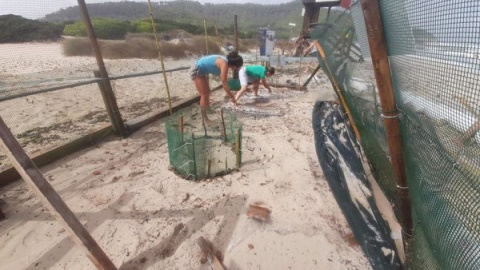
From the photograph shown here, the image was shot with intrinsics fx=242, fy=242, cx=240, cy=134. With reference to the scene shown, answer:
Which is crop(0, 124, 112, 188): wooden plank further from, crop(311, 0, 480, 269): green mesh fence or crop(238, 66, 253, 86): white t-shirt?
crop(311, 0, 480, 269): green mesh fence

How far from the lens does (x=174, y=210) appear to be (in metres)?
2.62

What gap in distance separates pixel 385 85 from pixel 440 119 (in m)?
0.39

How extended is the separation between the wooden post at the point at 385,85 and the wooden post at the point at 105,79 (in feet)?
11.7

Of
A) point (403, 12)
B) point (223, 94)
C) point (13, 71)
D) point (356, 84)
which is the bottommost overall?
point (223, 94)

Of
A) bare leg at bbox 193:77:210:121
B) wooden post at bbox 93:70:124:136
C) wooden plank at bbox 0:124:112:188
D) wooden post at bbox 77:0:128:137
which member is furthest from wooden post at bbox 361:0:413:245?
wooden plank at bbox 0:124:112:188

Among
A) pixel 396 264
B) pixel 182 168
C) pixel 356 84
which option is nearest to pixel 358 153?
pixel 356 84

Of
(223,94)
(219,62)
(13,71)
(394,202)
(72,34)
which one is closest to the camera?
(394,202)

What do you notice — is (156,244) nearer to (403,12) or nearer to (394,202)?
(394,202)

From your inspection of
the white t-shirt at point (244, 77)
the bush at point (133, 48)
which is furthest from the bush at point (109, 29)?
the white t-shirt at point (244, 77)

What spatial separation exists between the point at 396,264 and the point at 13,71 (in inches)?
447

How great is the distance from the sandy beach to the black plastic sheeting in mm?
178

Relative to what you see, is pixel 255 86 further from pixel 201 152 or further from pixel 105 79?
pixel 105 79

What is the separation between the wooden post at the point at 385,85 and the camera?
163 centimetres

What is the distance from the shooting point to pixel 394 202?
2.47m
